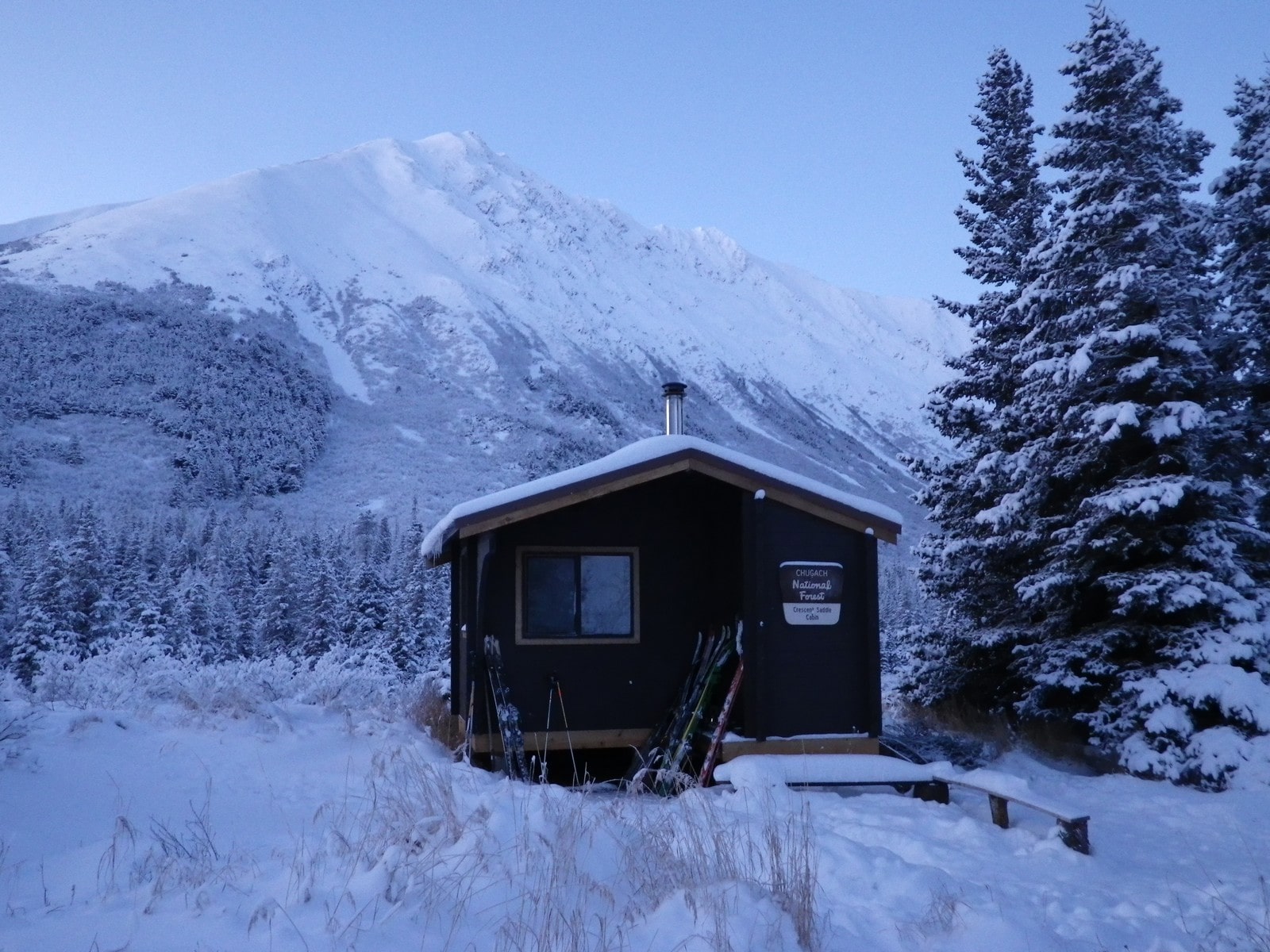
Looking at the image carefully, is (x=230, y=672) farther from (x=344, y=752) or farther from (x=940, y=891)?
(x=940, y=891)

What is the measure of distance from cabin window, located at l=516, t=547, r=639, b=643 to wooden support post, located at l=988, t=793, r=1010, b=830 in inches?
181

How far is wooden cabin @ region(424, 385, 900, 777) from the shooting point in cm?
1011

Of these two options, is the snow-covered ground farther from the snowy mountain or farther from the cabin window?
the snowy mountain

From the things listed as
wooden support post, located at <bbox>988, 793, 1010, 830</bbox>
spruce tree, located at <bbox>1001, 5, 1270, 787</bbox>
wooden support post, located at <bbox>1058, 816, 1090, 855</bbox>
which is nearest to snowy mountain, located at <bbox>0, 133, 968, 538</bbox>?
spruce tree, located at <bbox>1001, 5, 1270, 787</bbox>

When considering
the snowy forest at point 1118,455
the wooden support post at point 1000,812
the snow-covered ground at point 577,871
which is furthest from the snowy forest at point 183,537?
the wooden support post at point 1000,812

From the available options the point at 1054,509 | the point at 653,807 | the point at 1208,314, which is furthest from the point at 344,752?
the point at 1208,314

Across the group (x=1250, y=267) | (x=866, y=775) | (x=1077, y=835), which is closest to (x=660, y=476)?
(x=866, y=775)

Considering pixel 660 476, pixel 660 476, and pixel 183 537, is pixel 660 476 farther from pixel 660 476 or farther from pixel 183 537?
pixel 183 537

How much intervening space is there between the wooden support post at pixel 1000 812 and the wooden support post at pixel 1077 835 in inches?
33.5

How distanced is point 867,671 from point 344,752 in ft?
19.1

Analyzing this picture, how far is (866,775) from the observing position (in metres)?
8.98

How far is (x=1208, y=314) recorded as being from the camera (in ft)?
38.5

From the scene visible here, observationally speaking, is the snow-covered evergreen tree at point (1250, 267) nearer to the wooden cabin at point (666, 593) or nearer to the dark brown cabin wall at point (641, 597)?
the wooden cabin at point (666, 593)

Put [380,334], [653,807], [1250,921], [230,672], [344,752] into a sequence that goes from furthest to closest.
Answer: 1. [380,334]
2. [230,672]
3. [344,752]
4. [653,807]
5. [1250,921]
